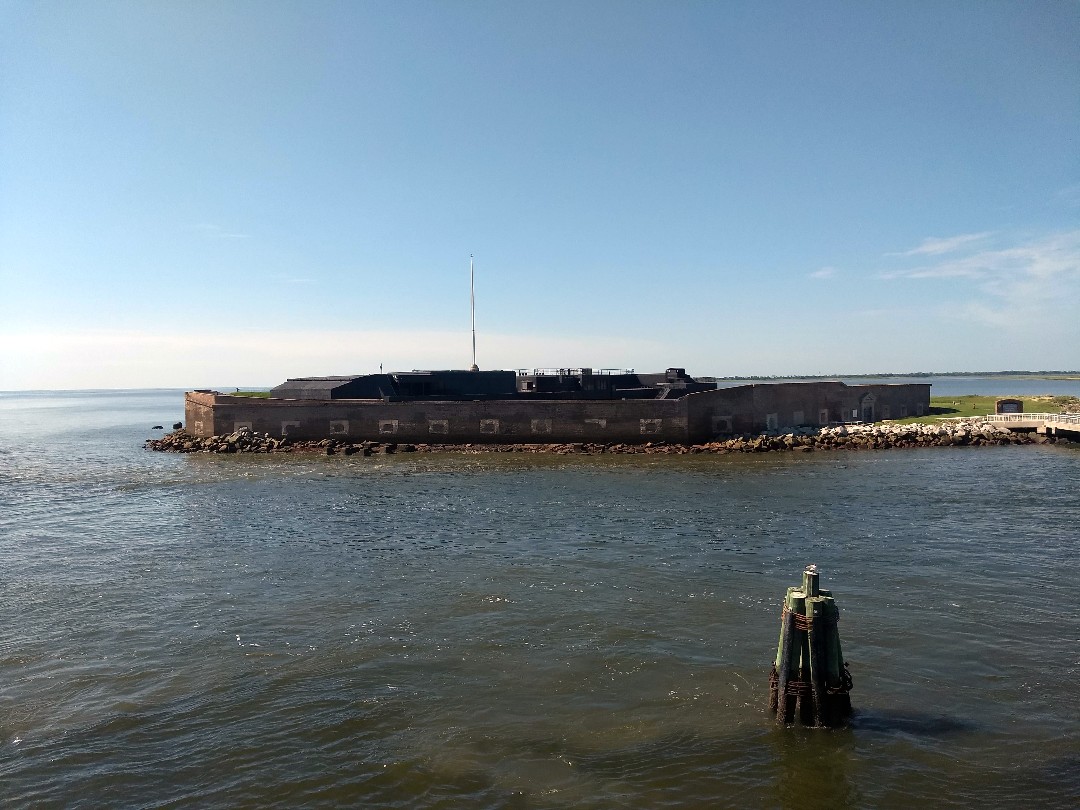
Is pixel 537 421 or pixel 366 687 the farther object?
pixel 537 421

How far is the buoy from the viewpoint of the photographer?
8.84 m

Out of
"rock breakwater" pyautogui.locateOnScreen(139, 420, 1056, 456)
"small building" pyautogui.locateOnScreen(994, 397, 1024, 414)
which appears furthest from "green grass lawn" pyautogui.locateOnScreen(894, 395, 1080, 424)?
"rock breakwater" pyautogui.locateOnScreen(139, 420, 1056, 456)

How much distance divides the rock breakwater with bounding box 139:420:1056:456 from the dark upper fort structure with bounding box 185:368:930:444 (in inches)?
32.1

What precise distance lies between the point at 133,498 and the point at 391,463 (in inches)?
536

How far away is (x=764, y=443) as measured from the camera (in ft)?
139

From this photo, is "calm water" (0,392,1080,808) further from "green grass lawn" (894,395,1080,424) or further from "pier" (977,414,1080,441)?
"green grass lawn" (894,395,1080,424)

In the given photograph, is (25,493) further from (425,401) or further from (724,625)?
(724,625)

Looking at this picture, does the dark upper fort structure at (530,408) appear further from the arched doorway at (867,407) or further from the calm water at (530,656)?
the calm water at (530,656)

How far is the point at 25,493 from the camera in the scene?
105 ft

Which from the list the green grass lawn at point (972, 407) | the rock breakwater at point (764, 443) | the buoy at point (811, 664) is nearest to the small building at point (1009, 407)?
the green grass lawn at point (972, 407)

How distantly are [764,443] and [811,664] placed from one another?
114ft

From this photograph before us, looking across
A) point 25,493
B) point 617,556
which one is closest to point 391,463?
point 25,493

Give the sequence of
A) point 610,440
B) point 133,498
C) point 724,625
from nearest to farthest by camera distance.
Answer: point 724,625
point 133,498
point 610,440

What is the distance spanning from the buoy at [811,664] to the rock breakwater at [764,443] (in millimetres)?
32749
